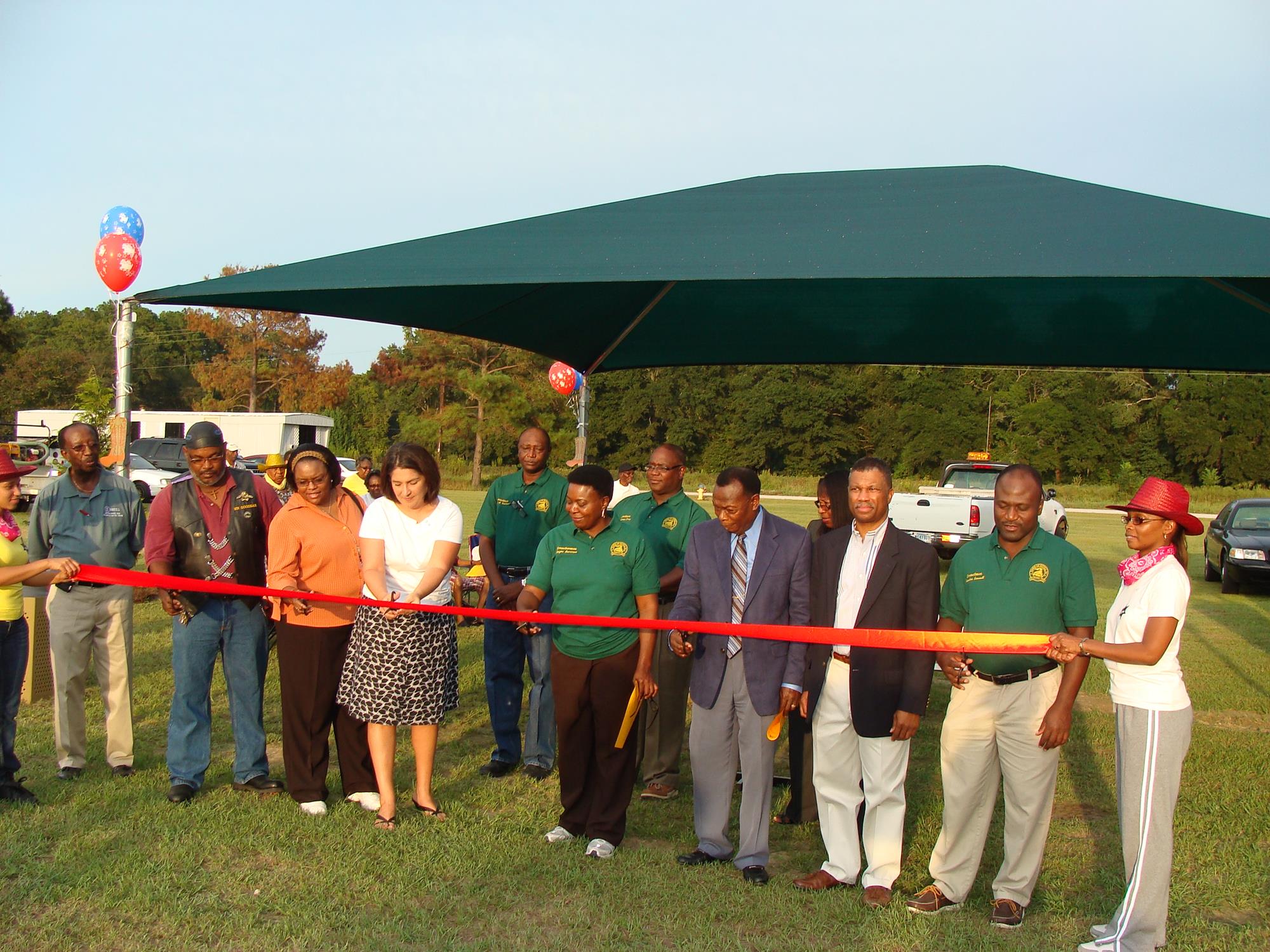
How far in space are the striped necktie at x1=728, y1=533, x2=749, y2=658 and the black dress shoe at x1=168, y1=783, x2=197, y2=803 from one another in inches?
118

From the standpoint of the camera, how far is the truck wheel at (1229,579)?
53.9ft

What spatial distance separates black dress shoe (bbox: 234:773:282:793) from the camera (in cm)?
563

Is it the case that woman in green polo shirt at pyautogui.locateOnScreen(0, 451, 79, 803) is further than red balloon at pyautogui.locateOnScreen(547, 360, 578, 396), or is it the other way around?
red balloon at pyautogui.locateOnScreen(547, 360, 578, 396)

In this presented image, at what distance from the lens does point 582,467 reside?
5.12 meters

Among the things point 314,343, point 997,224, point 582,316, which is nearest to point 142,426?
point 314,343

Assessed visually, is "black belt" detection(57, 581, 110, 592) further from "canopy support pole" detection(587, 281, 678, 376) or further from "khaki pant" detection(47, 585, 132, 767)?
"canopy support pole" detection(587, 281, 678, 376)

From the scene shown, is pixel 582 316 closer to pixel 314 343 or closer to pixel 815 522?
pixel 815 522

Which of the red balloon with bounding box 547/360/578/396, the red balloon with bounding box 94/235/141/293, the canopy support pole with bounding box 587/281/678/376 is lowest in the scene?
the canopy support pole with bounding box 587/281/678/376

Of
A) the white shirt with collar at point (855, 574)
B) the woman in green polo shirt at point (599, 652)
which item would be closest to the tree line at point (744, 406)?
the woman in green polo shirt at point (599, 652)

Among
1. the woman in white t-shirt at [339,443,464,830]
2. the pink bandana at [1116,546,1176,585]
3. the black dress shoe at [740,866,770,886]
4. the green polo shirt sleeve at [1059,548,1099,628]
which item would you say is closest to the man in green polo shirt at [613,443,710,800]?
the woman in white t-shirt at [339,443,464,830]

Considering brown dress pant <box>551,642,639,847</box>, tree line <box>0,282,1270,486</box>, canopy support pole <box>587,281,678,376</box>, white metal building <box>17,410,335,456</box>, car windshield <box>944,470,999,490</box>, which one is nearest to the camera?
brown dress pant <box>551,642,639,847</box>

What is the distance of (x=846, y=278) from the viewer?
3.92 meters

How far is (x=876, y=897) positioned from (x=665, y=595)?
238cm

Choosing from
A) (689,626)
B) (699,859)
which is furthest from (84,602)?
(699,859)
